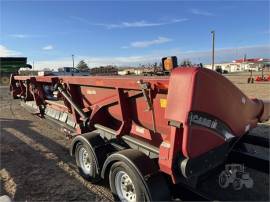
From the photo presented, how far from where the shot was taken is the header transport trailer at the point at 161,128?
9.88ft

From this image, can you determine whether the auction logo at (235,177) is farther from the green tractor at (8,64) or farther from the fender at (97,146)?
the green tractor at (8,64)

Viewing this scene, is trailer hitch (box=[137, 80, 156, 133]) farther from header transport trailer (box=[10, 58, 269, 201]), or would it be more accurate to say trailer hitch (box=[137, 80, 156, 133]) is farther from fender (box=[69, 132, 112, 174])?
fender (box=[69, 132, 112, 174])

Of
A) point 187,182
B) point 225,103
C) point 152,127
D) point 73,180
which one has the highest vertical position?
point 225,103

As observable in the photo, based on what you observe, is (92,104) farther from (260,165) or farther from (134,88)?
(260,165)

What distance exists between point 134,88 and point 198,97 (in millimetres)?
1068

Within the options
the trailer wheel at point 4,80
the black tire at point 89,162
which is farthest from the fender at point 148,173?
the trailer wheel at point 4,80

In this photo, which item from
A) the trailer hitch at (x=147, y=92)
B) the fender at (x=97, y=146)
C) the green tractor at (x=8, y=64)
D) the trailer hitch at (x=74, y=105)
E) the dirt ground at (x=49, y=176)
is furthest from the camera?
the green tractor at (x=8, y=64)

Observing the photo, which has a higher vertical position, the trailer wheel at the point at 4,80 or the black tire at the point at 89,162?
the trailer wheel at the point at 4,80

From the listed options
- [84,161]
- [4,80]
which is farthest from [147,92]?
[4,80]

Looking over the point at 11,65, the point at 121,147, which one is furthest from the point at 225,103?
the point at 11,65

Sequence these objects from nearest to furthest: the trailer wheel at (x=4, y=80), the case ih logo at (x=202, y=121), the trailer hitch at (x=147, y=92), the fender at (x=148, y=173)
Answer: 1. the case ih logo at (x=202, y=121)
2. the fender at (x=148, y=173)
3. the trailer hitch at (x=147, y=92)
4. the trailer wheel at (x=4, y=80)

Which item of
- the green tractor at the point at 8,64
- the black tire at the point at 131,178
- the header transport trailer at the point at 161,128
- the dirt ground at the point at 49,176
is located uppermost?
the green tractor at the point at 8,64

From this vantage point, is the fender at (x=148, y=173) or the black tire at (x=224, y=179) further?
the black tire at (x=224, y=179)

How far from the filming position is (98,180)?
4.45 metres
